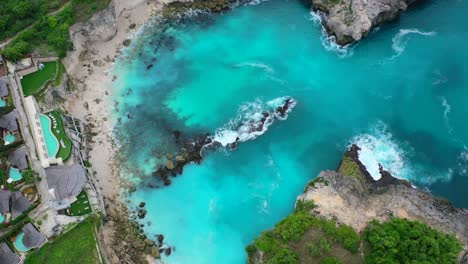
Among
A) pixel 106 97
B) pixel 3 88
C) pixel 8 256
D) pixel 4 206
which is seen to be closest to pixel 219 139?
pixel 106 97

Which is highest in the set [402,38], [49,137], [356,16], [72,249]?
[356,16]

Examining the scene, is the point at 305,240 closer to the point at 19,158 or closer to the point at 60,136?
the point at 60,136

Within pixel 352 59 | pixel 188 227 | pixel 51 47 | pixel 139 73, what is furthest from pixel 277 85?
pixel 51 47

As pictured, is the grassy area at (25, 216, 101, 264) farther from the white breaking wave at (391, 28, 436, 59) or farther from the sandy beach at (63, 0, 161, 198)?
the white breaking wave at (391, 28, 436, 59)

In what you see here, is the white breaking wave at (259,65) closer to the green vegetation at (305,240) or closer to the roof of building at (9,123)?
the green vegetation at (305,240)

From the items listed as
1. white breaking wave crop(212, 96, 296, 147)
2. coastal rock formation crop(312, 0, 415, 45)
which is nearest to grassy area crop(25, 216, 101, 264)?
white breaking wave crop(212, 96, 296, 147)

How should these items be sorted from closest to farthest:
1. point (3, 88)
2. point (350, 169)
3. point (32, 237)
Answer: point (32, 237)
point (350, 169)
point (3, 88)
